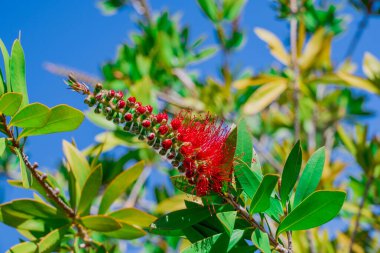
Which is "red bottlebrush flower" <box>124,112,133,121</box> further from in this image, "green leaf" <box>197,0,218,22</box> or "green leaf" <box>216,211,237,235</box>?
"green leaf" <box>197,0,218,22</box>

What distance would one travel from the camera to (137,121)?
90 centimetres

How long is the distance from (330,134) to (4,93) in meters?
2.15

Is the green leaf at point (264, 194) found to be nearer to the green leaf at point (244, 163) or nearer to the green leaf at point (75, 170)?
the green leaf at point (244, 163)

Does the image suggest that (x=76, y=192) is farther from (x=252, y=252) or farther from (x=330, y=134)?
(x=330, y=134)

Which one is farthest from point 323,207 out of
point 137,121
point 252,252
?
point 137,121

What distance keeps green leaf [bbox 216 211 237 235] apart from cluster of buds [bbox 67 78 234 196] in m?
0.05

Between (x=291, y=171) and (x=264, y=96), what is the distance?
4.24 feet

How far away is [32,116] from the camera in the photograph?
923 mm

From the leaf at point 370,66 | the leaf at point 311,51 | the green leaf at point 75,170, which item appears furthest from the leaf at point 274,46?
the green leaf at point 75,170

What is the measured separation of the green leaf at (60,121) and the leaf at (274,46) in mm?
1468

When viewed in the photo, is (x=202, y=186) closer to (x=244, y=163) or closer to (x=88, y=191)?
(x=244, y=163)

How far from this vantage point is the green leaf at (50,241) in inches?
39.9

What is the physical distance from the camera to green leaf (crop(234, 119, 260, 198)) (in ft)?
2.99

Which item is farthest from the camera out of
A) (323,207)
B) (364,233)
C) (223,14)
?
(223,14)
